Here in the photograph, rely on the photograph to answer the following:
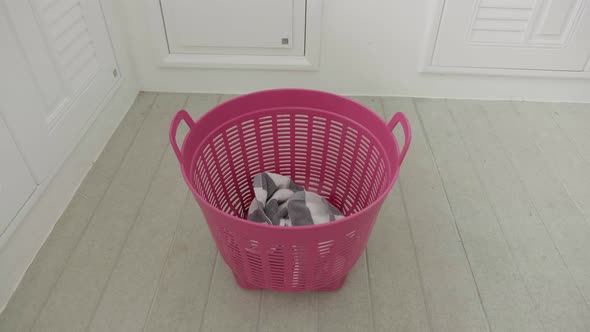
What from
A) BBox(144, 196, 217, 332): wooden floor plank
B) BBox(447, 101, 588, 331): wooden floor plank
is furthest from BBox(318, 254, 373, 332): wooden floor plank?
BBox(447, 101, 588, 331): wooden floor plank

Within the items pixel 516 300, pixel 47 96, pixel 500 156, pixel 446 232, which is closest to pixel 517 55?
pixel 500 156

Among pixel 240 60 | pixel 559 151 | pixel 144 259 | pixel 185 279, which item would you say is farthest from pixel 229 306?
pixel 559 151

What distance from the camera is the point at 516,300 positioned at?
882mm

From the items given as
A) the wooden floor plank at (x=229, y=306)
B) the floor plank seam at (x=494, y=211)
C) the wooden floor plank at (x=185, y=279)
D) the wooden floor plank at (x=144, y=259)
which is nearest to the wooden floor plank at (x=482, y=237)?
the floor plank seam at (x=494, y=211)

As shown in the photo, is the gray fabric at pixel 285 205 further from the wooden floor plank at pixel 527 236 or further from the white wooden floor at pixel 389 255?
the wooden floor plank at pixel 527 236

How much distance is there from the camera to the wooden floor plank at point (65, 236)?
0.85 meters

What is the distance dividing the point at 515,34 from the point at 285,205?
0.94m

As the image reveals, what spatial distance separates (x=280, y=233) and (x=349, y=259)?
21cm

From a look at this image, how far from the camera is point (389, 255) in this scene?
3.17 feet

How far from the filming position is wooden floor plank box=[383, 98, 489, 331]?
86cm

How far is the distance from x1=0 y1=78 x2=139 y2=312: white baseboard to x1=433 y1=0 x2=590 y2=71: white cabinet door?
1.04 meters

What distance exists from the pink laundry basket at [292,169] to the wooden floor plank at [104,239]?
271 millimetres

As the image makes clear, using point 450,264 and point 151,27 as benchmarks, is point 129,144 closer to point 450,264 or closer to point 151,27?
point 151,27

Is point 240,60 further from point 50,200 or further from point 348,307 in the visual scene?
point 348,307
